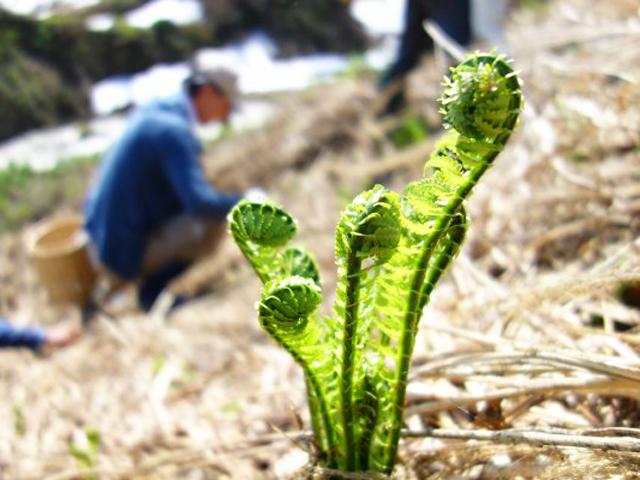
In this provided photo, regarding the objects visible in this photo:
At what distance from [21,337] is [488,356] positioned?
2.74 m

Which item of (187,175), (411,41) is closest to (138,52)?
(411,41)

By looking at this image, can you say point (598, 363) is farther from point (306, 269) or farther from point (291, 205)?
point (291, 205)

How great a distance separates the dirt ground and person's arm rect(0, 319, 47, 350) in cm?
5

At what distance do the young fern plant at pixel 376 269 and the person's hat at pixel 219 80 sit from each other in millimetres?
3176

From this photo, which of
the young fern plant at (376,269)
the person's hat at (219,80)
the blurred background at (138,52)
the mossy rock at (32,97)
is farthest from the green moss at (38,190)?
the young fern plant at (376,269)

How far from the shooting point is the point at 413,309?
839 millimetres

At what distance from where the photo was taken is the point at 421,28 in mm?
4699

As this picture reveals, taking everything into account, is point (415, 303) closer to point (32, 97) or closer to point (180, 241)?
point (180, 241)

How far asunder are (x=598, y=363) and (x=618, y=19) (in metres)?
2.15

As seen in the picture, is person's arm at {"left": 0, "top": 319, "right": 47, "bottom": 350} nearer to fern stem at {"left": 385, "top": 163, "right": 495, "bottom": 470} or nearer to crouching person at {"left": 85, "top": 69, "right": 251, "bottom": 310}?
crouching person at {"left": 85, "top": 69, "right": 251, "bottom": 310}

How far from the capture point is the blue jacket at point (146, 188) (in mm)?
3465

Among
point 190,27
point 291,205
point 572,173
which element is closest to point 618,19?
point 572,173

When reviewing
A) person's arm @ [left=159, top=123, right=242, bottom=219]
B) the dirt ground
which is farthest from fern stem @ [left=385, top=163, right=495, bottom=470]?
person's arm @ [left=159, top=123, right=242, bottom=219]

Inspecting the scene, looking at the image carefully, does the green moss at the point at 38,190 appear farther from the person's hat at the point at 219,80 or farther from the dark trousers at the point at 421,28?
the dark trousers at the point at 421,28
